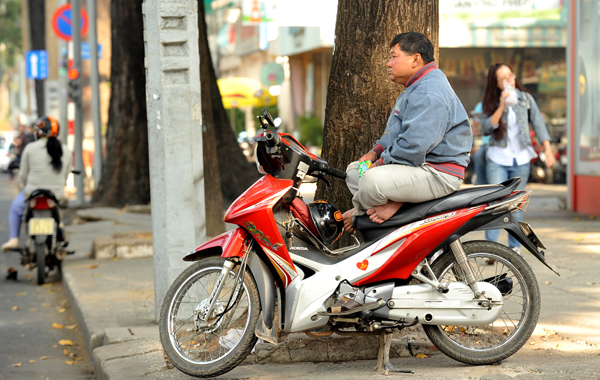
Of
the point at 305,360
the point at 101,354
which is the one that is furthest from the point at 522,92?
the point at 101,354

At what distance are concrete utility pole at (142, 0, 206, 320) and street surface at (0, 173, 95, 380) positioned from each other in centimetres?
101

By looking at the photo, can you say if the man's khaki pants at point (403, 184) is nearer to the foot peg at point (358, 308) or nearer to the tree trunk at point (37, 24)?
the foot peg at point (358, 308)

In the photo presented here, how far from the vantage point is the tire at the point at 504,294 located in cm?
424

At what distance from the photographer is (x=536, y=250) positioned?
4.20m

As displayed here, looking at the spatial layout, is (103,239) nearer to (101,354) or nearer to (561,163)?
(101,354)

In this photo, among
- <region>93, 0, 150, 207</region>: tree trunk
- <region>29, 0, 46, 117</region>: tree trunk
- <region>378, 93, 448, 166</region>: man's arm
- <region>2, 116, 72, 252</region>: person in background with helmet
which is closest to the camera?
<region>378, 93, 448, 166</region>: man's arm

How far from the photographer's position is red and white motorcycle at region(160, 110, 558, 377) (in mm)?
4105

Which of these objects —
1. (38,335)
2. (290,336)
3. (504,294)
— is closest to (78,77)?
(38,335)

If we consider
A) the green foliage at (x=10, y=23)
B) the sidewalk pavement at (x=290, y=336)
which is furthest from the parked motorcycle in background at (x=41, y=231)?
the green foliage at (x=10, y=23)

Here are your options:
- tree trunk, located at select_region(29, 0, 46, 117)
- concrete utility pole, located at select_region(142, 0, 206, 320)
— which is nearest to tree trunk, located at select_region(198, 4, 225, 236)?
concrete utility pole, located at select_region(142, 0, 206, 320)

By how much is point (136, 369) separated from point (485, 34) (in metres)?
17.2

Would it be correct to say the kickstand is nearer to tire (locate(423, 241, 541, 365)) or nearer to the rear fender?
tire (locate(423, 241, 541, 365))

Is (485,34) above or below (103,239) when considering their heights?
above

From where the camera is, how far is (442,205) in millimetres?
4098
